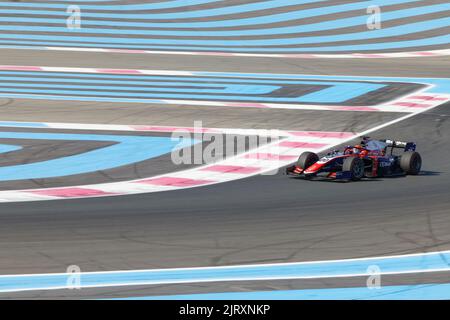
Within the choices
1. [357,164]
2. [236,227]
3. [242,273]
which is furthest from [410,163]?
[242,273]

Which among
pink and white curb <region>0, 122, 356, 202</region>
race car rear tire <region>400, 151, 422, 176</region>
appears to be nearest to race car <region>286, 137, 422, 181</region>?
race car rear tire <region>400, 151, 422, 176</region>

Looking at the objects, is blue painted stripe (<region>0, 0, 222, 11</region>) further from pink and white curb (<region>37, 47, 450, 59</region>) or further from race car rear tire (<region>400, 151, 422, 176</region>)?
race car rear tire (<region>400, 151, 422, 176</region>)

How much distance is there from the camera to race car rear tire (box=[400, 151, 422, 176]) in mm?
16750

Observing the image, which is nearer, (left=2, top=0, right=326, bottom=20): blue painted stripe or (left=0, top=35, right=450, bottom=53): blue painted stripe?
(left=0, top=35, right=450, bottom=53): blue painted stripe

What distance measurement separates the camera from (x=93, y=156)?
18.4 m

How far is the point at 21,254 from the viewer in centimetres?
1166

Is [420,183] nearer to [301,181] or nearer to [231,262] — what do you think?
[301,181]

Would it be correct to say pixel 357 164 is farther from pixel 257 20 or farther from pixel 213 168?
pixel 257 20

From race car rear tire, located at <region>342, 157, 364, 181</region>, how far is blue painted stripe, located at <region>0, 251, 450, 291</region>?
4.38 metres

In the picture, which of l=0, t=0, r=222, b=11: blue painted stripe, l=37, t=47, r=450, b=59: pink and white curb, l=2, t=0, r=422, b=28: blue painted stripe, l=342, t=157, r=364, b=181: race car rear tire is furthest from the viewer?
l=0, t=0, r=222, b=11: blue painted stripe

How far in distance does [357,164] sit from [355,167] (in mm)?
127

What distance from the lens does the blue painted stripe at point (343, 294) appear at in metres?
10.2

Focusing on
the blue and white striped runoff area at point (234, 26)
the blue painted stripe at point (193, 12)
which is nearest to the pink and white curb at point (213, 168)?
the blue and white striped runoff area at point (234, 26)

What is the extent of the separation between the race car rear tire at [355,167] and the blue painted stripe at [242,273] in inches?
172
